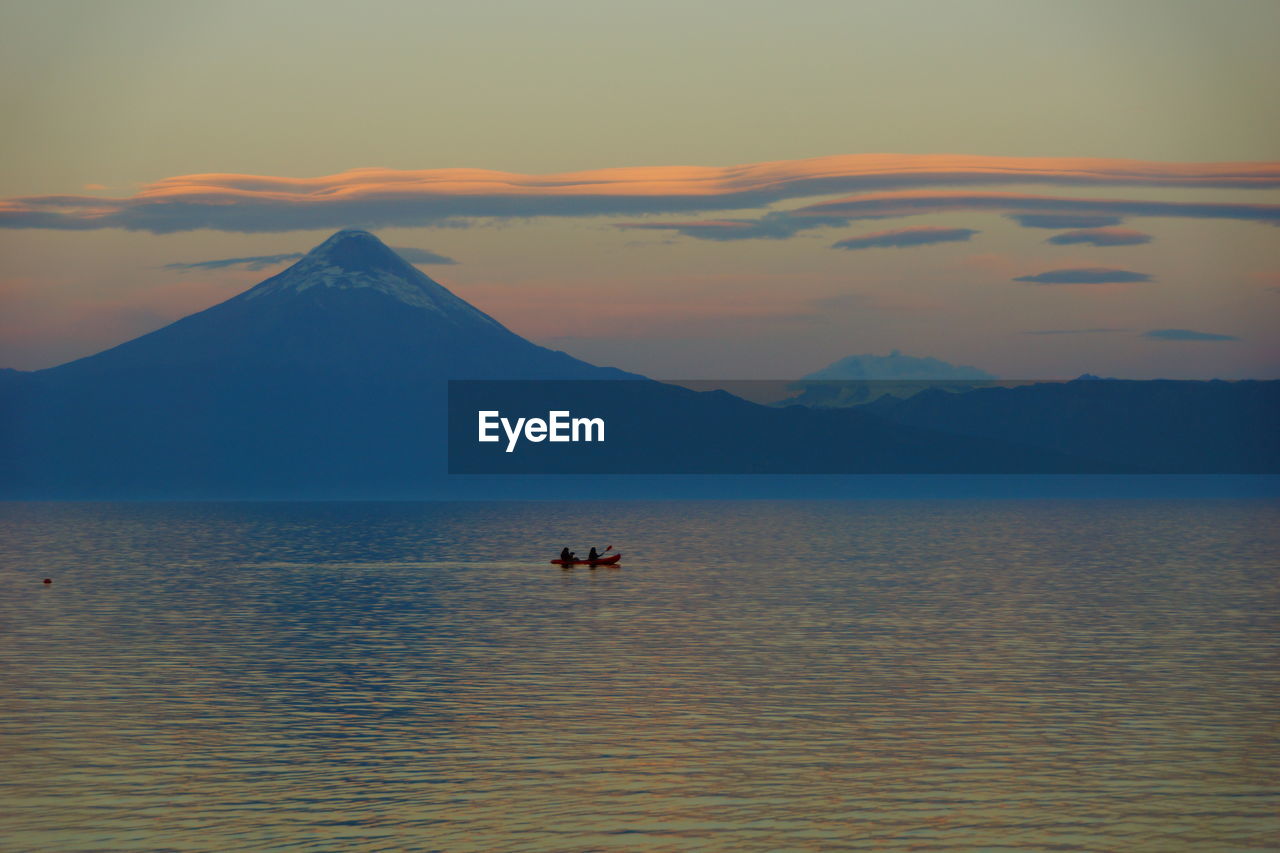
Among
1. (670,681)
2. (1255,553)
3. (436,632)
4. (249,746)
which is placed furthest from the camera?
(1255,553)

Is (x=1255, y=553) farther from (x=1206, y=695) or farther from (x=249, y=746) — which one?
(x=249, y=746)

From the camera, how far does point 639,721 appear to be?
45.3 m

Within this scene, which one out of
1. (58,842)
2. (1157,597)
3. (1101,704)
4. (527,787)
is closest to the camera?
(58,842)

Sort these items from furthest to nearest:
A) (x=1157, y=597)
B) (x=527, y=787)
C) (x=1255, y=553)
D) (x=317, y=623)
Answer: (x=1255, y=553), (x=1157, y=597), (x=317, y=623), (x=527, y=787)

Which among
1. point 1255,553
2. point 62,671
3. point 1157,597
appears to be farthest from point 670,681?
point 1255,553

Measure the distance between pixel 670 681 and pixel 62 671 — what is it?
71.1 ft

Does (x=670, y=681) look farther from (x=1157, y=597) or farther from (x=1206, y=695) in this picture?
(x=1157, y=597)

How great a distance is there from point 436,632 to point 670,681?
20263 millimetres

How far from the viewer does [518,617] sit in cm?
7956

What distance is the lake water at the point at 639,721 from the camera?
33188 millimetres

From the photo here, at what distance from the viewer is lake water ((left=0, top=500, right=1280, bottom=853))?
33.2m

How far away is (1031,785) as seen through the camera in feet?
121

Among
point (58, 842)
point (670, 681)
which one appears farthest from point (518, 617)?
point (58, 842)

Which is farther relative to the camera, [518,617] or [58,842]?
[518,617]
